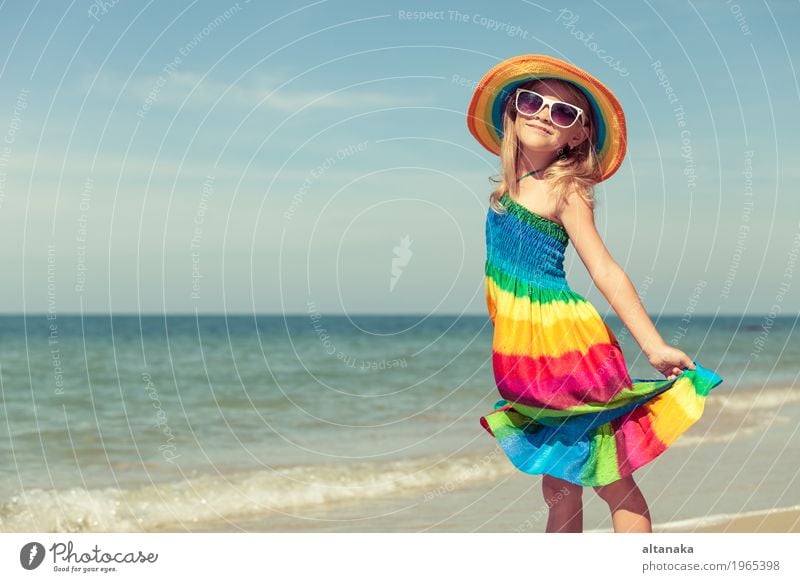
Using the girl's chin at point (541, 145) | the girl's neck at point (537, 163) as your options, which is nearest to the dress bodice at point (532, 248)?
the girl's neck at point (537, 163)

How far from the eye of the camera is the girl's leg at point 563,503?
178 inches

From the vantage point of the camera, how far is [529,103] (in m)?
4.57

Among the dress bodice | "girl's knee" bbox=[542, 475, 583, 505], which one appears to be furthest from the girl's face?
"girl's knee" bbox=[542, 475, 583, 505]

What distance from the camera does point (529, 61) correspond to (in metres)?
4.52

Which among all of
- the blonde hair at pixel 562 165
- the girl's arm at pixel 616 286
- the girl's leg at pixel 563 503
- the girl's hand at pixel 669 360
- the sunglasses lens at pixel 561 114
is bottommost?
the girl's leg at pixel 563 503

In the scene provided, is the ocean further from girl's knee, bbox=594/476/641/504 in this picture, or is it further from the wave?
girl's knee, bbox=594/476/641/504

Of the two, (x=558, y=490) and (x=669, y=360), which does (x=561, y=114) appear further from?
(x=558, y=490)

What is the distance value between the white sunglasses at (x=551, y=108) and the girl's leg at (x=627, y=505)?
1.63 metres

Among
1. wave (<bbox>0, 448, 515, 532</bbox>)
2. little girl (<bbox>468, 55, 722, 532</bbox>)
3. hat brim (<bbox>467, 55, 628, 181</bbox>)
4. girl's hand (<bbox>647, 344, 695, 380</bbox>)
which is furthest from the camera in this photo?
wave (<bbox>0, 448, 515, 532</bbox>)

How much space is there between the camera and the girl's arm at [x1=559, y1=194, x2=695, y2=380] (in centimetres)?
416

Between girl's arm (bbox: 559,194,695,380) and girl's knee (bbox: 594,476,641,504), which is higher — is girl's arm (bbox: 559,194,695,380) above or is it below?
above
